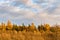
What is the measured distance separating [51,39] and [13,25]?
2613 cm

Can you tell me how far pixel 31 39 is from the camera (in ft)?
54.4

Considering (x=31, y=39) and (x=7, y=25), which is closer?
(x=31, y=39)

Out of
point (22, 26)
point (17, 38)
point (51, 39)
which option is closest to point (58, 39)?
point (51, 39)

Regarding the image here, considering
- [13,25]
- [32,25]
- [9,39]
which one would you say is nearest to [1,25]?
[13,25]

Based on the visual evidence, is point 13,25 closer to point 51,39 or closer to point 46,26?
point 46,26

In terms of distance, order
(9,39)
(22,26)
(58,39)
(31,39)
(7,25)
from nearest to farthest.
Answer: (9,39) → (31,39) → (58,39) → (22,26) → (7,25)

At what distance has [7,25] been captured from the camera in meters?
46.8

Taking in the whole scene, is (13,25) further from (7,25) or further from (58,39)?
(58,39)

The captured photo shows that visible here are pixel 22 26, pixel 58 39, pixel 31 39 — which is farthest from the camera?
pixel 22 26

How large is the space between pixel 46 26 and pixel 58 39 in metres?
27.1

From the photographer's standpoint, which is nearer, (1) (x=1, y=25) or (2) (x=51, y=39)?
(2) (x=51, y=39)

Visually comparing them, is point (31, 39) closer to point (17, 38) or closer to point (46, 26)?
point (17, 38)

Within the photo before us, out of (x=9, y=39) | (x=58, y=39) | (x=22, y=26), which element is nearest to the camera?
(x=9, y=39)

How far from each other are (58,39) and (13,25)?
27.0 m
